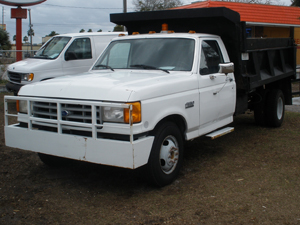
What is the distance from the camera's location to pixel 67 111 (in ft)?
14.7

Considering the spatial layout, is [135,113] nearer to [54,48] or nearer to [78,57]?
[78,57]

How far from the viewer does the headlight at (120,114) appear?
4.15 m

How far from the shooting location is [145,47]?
5.88m

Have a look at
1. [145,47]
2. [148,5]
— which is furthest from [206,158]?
[148,5]

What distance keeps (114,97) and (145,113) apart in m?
0.39

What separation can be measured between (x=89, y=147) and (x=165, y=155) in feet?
3.31

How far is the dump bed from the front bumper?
9.64 ft

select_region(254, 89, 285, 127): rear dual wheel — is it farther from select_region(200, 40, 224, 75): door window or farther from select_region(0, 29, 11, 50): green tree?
select_region(0, 29, 11, 50): green tree

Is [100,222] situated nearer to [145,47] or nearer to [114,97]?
[114,97]

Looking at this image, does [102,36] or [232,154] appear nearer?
[232,154]

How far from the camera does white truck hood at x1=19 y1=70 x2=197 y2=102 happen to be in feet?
13.9

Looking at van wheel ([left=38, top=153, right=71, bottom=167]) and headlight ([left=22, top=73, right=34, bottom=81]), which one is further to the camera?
headlight ([left=22, top=73, right=34, bottom=81])

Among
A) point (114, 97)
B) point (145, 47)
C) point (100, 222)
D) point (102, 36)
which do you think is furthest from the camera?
point (102, 36)

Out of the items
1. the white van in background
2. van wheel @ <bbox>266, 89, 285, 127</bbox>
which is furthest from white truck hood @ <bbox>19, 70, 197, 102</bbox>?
the white van in background
